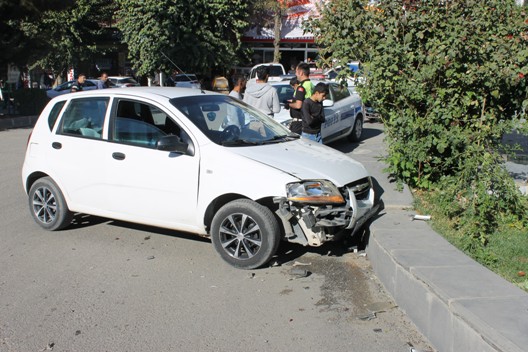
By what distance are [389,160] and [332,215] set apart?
262 centimetres

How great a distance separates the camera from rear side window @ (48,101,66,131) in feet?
22.3

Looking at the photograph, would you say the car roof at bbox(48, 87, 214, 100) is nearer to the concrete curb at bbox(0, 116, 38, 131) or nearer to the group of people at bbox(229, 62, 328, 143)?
the group of people at bbox(229, 62, 328, 143)

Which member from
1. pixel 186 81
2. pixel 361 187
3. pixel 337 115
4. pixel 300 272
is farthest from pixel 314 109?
pixel 186 81

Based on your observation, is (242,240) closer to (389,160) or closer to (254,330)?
(254,330)

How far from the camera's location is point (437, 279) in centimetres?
431

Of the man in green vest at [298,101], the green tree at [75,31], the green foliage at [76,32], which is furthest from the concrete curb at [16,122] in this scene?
the green foliage at [76,32]

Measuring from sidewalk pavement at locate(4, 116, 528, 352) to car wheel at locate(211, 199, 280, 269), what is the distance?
1.11m

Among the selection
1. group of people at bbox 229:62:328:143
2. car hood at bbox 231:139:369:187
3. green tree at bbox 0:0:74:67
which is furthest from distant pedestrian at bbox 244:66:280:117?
green tree at bbox 0:0:74:67

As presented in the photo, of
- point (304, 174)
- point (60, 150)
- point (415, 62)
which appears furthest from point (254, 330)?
point (415, 62)

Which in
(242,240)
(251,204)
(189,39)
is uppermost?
(189,39)

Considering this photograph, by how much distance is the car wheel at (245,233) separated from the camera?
5352 millimetres

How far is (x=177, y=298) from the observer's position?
491 cm

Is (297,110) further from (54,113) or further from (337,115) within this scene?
(54,113)

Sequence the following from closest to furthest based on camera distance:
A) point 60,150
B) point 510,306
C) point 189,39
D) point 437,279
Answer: point 510,306, point 437,279, point 60,150, point 189,39
